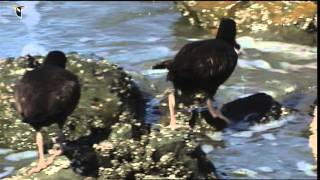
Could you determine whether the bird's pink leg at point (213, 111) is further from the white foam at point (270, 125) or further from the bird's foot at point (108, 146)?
the bird's foot at point (108, 146)

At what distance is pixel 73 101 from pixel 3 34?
3.62 metres

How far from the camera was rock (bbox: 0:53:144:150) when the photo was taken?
730cm

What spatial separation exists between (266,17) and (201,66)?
226 inches

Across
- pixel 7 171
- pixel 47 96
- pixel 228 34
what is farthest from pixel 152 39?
pixel 47 96

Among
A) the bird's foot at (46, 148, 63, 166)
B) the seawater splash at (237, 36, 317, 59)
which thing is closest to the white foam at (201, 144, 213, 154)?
the bird's foot at (46, 148, 63, 166)

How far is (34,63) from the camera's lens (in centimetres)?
786

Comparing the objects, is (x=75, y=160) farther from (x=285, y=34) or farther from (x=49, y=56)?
(x=285, y=34)

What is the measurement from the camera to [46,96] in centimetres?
616

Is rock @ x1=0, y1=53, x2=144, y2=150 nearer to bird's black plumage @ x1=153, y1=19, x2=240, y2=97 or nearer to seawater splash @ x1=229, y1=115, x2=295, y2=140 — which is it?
bird's black plumage @ x1=153, y1=19, x2=240, y2=97

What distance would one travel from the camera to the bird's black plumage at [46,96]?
6121 mm

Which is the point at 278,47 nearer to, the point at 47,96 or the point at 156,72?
the point at 156,72

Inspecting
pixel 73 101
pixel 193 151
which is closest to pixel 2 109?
pixel 73 101

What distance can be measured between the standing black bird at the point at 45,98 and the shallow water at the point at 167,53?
73 centimetres

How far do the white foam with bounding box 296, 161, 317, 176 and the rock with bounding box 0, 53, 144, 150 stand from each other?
1769mm
